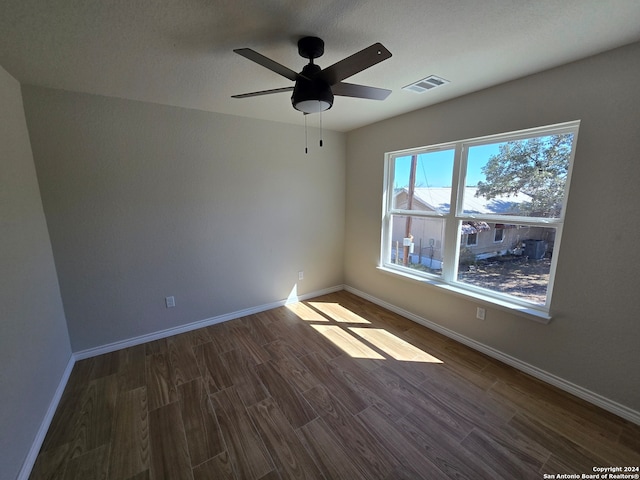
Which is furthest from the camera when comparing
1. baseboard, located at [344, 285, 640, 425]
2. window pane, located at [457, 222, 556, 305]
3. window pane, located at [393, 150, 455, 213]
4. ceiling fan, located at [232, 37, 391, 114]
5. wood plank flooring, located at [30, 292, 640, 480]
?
window pane, located at [393, 150, 455, 213]

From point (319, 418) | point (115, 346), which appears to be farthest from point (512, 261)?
point (115, 346)

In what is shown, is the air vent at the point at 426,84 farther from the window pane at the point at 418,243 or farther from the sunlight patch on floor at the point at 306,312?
the sunlight patch on floor at the point at 306,312

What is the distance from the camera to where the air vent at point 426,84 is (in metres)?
2.08

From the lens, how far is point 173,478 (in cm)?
140

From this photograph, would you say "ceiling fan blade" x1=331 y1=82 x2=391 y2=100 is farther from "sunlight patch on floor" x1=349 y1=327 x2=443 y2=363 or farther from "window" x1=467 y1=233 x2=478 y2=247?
"sunlight patch on floor" x1=349 y1=327 x2=443 y2=363

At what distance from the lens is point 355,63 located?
133 centimetres

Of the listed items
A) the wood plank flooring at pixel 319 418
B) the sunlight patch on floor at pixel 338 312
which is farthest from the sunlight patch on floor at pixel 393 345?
the sunlight patch on floor at pixel 338 312

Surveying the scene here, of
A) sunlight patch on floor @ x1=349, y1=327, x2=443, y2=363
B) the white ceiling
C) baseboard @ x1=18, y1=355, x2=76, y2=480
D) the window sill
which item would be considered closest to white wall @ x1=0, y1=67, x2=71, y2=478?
baseboard @ x1=18, y1=355, x2=76, y2=480

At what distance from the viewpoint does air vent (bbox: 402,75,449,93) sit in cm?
208

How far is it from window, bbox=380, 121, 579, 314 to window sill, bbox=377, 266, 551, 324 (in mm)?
28

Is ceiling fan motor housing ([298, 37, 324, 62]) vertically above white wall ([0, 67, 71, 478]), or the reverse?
ceiling fan motor housing ([298, 37, 324, 62])

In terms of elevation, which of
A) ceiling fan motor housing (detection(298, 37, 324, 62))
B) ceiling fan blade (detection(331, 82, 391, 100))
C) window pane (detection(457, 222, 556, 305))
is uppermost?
ceiling fan motor housing (detection(298, 37, 324, 62))

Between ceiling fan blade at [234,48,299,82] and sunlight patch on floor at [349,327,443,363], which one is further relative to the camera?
sunlight patch on floor at [349,327,443,363]

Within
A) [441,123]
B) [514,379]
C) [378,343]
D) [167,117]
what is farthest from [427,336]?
[167,117]
